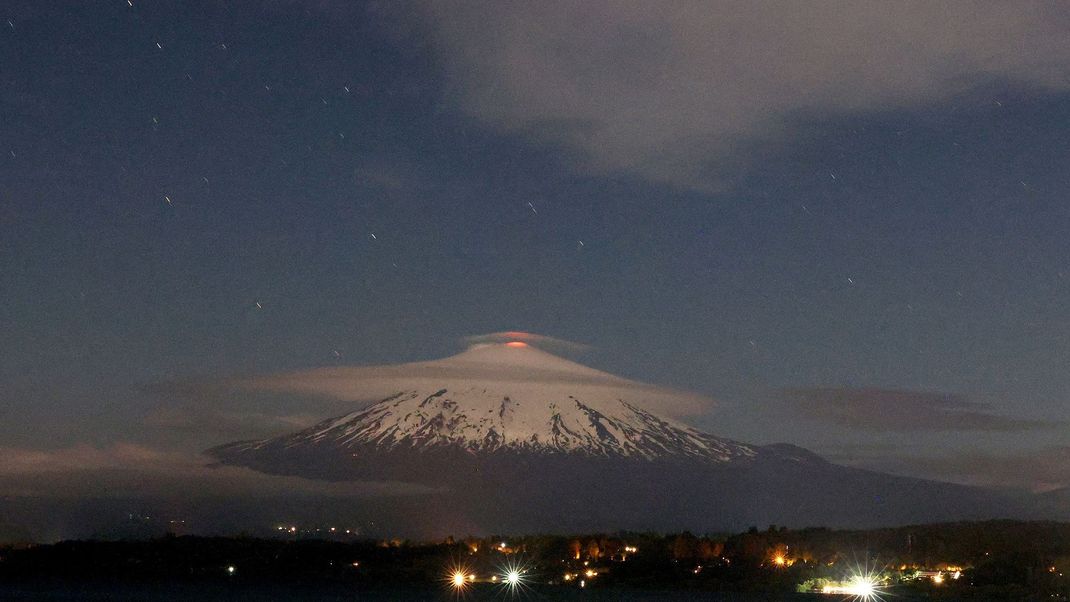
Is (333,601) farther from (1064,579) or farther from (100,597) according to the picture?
→ (1064,579)

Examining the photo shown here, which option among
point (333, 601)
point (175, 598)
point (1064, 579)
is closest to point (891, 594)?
point (1064, 579)

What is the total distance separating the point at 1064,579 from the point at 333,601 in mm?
105768

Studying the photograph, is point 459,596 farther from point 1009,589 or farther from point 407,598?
point 1009,589

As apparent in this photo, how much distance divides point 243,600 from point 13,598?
3008cm

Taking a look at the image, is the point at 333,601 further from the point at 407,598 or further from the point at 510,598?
the point at 510,598

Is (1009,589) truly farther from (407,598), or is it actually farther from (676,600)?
(407,598)

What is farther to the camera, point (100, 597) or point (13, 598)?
point (100, 597)

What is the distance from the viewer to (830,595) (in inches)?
7815

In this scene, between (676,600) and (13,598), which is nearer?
(13,598)

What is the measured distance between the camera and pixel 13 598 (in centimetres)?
18088

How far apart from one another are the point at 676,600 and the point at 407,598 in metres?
39.0

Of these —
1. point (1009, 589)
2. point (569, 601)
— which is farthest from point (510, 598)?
point (1009, 589)

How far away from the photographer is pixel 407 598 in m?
200

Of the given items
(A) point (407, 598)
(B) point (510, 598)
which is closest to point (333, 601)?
(A) point (407, 598)
